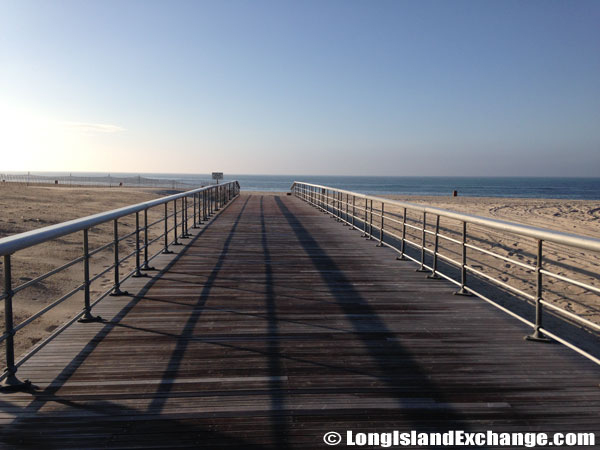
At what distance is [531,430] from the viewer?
8.46 ft

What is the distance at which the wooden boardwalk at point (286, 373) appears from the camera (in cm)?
259

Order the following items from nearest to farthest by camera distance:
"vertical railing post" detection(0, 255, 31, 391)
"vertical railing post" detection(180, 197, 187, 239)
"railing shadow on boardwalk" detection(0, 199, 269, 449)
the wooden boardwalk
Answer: "railing shadow on boardwalk" detection(0, 199, 269, 449)
the wooden boardwalk
"vertical railing post" detection(0, 255, 31, 391)
"vertical railing post" detection(180, 197, 187, 239)

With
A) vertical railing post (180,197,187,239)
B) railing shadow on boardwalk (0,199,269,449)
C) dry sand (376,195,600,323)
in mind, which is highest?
vertical railing post (180,197,187,239)

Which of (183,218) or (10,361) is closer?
→ (10,361)

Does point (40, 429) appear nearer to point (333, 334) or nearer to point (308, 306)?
point (333, 334)

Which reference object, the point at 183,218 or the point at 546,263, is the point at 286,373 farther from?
the point at 546,263

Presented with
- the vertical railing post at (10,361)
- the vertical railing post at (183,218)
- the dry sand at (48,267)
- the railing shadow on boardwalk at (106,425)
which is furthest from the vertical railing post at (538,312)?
the vertical railing post at (183,218)

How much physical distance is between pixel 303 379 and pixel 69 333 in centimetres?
217

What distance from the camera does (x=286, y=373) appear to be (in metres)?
3.24

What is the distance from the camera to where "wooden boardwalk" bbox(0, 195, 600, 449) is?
8.48ft

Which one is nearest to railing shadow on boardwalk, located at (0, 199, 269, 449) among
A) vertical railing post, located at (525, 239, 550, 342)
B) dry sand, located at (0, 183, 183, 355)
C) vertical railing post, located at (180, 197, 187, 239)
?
vertical railing post, located at (525, 239, 550, 342)

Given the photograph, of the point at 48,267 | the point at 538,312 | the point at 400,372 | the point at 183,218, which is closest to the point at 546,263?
the point at 183,218

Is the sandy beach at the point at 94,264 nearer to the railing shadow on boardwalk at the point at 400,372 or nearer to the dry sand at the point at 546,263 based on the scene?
the dry sand at the point at 546,263

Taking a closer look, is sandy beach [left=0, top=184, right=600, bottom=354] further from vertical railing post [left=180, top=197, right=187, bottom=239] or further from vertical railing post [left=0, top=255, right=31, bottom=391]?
vertical railing post [left=0, top=255, right=31, bottom=391]
